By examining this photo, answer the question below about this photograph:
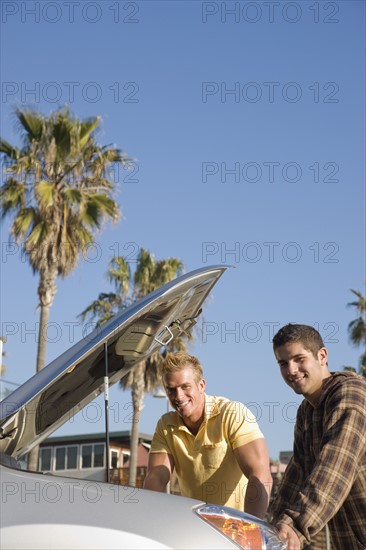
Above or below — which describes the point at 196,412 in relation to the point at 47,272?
below

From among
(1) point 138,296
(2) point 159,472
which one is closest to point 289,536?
(2) point 159,472

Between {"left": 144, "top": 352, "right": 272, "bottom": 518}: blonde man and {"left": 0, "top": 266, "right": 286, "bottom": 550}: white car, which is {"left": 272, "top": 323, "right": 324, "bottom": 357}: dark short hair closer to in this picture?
{"left": 0, "top": 266, "right": 286, "bottom": 550}: white car

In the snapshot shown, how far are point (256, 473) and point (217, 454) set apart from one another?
0.94 feet

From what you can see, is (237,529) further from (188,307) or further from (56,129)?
(56,129)

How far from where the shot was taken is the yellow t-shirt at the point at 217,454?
429 centimetres

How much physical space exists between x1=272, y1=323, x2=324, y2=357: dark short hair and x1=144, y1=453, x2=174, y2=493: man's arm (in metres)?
1.33

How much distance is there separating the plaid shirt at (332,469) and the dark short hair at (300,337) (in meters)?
0.18

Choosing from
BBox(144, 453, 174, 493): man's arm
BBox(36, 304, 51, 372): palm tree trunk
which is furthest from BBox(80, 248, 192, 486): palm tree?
BBox(144, 453, 174, 493): man's arm

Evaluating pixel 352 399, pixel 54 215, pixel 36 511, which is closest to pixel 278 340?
pixel 352 399

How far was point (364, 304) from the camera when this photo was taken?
39.1m

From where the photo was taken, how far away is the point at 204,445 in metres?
4.32

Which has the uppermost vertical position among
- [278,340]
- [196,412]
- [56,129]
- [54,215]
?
[56,129]

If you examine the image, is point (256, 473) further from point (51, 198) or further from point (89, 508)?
point (51, 198)

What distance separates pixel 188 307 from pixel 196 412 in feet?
2.30
